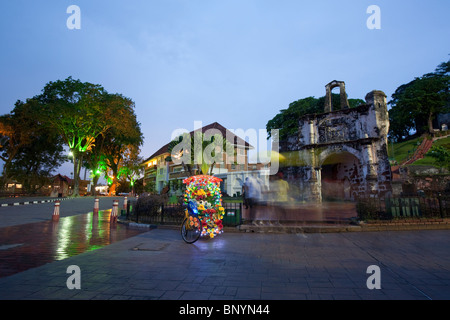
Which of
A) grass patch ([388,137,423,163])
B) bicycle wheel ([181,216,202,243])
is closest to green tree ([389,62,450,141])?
grass patch ([388,137,423,163])

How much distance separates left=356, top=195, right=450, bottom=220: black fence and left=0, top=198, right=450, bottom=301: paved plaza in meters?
1.43

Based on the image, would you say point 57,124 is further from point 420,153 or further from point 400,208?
point 420,153

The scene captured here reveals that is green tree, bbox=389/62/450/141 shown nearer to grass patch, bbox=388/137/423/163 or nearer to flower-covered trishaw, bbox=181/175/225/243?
grass patch, bbox=388/137/423/163

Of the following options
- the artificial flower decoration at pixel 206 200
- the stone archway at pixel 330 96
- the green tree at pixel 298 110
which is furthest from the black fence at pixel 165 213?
the green tree at pixel 298 110

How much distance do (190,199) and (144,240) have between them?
1917 mm

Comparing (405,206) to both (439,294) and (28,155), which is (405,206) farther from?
(28,155)

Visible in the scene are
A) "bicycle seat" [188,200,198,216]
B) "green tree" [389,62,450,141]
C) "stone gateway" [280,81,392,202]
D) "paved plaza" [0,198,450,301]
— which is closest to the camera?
"paved plaza" [0,198,450,301]

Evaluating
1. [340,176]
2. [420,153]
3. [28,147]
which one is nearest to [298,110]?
[340,176]

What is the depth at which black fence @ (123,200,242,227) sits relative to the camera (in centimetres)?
903

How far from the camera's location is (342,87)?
2119 cm

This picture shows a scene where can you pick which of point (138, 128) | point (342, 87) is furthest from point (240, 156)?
point (342, 87)

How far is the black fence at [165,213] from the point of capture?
9031 millimetres

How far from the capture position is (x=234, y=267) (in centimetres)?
440

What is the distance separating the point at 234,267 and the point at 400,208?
799 cm
